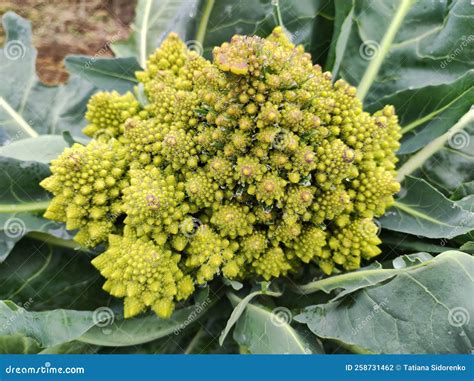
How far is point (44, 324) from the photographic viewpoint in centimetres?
204

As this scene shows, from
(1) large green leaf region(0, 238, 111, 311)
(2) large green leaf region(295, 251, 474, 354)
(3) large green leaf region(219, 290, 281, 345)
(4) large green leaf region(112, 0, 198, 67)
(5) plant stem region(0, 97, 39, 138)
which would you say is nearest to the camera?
(2) large green leaf region(295, 251, 474, 354)

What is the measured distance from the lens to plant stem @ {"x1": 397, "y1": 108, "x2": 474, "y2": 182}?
2.49 metres

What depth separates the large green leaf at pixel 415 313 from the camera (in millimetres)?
1792

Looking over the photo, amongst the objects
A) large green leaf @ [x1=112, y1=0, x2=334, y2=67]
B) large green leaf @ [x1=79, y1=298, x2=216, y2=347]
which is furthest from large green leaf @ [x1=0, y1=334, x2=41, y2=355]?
large green leaf @ [x1=112, y1=0, x2=334, y2=67]

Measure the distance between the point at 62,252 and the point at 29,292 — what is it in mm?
253

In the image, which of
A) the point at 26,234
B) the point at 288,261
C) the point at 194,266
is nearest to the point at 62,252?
the point at 26,234

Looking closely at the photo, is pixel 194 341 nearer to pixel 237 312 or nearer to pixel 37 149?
pixel 237 312

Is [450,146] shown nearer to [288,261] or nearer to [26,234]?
[288,261]

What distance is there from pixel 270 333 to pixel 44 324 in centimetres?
97

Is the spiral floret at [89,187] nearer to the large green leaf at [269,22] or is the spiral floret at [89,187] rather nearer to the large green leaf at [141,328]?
the large green leaf at [141,328]

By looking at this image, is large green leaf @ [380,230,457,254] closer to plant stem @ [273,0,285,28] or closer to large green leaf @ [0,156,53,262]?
plant stem @ [273,0,285,28]

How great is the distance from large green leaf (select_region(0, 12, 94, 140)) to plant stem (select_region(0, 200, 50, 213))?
1.79ft

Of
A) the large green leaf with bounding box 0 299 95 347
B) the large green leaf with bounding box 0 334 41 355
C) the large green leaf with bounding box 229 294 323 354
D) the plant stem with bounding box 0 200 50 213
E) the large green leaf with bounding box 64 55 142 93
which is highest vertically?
the large green leaf with bounding box 64 55 142 93

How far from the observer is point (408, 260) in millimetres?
1905
